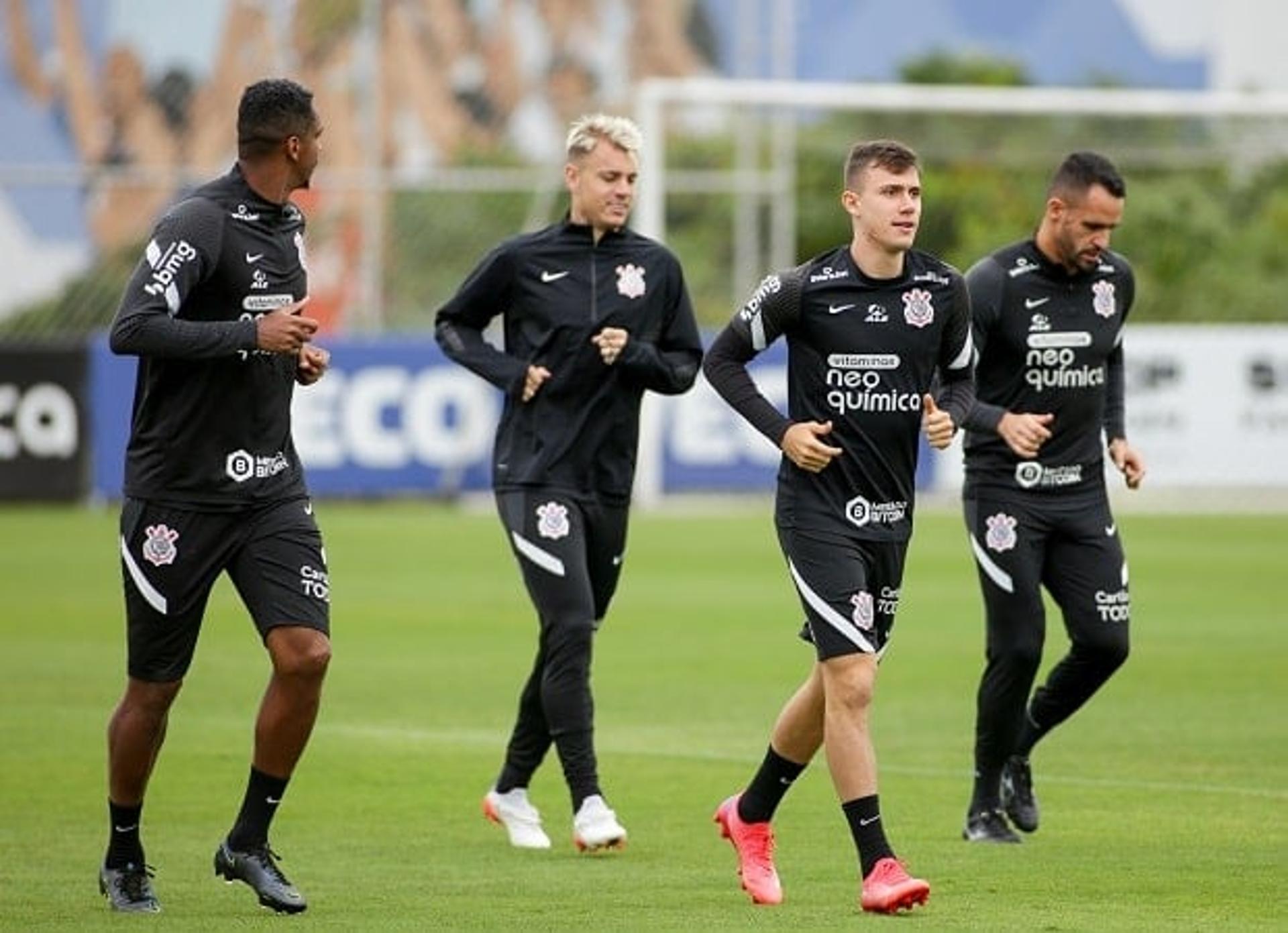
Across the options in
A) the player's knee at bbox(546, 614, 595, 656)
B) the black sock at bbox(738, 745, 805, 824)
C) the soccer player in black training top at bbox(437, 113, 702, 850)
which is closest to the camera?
the black sock at bbox(738, 745, 805, 824)

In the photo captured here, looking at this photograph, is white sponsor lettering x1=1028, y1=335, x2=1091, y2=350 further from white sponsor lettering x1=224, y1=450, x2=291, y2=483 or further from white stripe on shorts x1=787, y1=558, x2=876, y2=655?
white sponsor lettering x1=224, y1=450, x2=291, y2=483

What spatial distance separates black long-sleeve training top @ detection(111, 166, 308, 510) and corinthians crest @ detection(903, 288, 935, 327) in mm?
1863

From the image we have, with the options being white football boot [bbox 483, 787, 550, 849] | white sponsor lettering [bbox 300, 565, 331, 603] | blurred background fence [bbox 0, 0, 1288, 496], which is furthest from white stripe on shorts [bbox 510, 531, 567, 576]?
blurred background fence [bbox 0, 0, 1288, 496]

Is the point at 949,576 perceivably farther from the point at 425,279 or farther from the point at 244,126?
the point at 244,126

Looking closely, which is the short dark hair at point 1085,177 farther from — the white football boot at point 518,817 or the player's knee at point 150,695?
the player's knee at point 150,695

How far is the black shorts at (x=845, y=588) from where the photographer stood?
353 inches

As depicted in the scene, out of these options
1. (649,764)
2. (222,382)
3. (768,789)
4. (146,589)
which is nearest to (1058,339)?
(768,789)

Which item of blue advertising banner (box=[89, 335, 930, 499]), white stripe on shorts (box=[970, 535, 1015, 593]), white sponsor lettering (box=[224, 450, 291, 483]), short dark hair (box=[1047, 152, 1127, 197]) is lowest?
blue advertising banner (box=[89, 335, 930, 499])

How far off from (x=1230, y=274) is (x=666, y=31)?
1983 cm

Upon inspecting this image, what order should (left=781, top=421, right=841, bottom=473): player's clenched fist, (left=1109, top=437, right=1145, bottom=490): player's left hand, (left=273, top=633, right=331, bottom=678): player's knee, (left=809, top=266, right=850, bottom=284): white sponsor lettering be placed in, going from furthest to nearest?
(left=1109, top=437, right=1145, bottom=490): player's left hand, (left=809, top=266, right=850, bottom=284): white sponsor lettering, (left=781, top=421, right=841, bottom=473): player's clenched fist, (left=273, top=633, right=331, bottom=678): player's knee

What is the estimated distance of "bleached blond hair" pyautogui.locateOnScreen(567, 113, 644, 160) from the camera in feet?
35.0

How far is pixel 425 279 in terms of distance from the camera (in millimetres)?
32250

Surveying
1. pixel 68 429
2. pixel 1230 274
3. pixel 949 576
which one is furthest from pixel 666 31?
pixel 949 576

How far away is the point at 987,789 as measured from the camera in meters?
10.5
